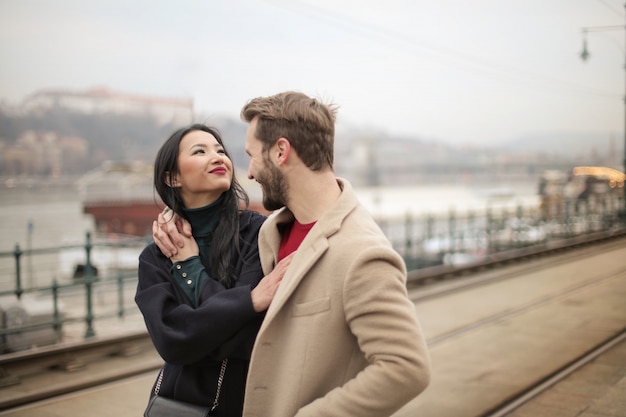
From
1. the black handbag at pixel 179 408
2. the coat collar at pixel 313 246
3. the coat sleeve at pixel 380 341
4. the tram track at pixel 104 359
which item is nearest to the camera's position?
the coat sleeve at pixel 380 341

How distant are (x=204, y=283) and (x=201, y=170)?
338 millimetres

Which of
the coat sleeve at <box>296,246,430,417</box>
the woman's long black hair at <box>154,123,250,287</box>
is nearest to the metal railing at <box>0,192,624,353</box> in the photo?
the woman's long black hair at <box>154,123,250,287</box>

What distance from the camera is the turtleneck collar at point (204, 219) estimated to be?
2.11 m

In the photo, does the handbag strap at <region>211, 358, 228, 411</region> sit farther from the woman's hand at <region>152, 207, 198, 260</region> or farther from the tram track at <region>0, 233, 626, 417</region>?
the tram track at <region>0, 233, 626, 417</region>

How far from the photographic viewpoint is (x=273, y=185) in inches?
70.8

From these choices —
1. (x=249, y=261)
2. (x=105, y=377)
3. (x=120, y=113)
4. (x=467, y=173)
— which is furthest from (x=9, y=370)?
(x=467, y=173)

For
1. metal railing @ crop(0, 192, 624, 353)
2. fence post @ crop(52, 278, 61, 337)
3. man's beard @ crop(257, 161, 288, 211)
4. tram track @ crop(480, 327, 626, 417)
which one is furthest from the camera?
metal railing @ crop(0, 192, 624, 353)

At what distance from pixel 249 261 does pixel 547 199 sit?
17970 mm

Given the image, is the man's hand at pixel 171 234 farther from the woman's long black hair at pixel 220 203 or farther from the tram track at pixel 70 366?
the tram track at pixel 70 366

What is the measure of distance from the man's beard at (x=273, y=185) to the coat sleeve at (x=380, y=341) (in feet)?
1.07

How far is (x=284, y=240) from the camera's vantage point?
1.99 meters

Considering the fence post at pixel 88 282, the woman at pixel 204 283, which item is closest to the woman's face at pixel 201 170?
the woman at pixel 204 283

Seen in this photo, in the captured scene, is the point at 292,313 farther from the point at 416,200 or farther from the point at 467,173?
the point at 416,200

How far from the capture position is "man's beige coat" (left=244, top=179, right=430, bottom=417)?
1556mm
